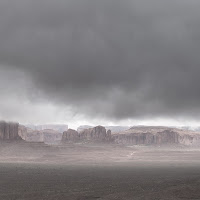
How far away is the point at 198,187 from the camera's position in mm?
68938

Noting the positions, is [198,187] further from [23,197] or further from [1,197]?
[1,197]

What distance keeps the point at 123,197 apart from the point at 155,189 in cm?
1287

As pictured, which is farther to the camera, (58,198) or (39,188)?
(39,188)

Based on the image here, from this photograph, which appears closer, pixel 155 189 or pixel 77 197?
pixel 77 197

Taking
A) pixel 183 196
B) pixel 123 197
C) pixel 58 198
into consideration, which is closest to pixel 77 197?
pixel 58 198

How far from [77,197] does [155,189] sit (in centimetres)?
2012

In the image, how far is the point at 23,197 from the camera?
193ft

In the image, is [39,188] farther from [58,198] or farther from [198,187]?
[198,187]

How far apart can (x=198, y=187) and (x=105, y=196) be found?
24.6 meters

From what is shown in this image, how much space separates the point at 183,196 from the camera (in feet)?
194

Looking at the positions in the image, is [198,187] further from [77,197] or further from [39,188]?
[39,188]

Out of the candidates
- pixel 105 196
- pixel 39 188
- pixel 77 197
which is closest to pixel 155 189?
pixel 105 196

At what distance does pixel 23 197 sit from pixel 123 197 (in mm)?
20598

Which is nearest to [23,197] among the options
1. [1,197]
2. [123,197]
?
[1,197]
